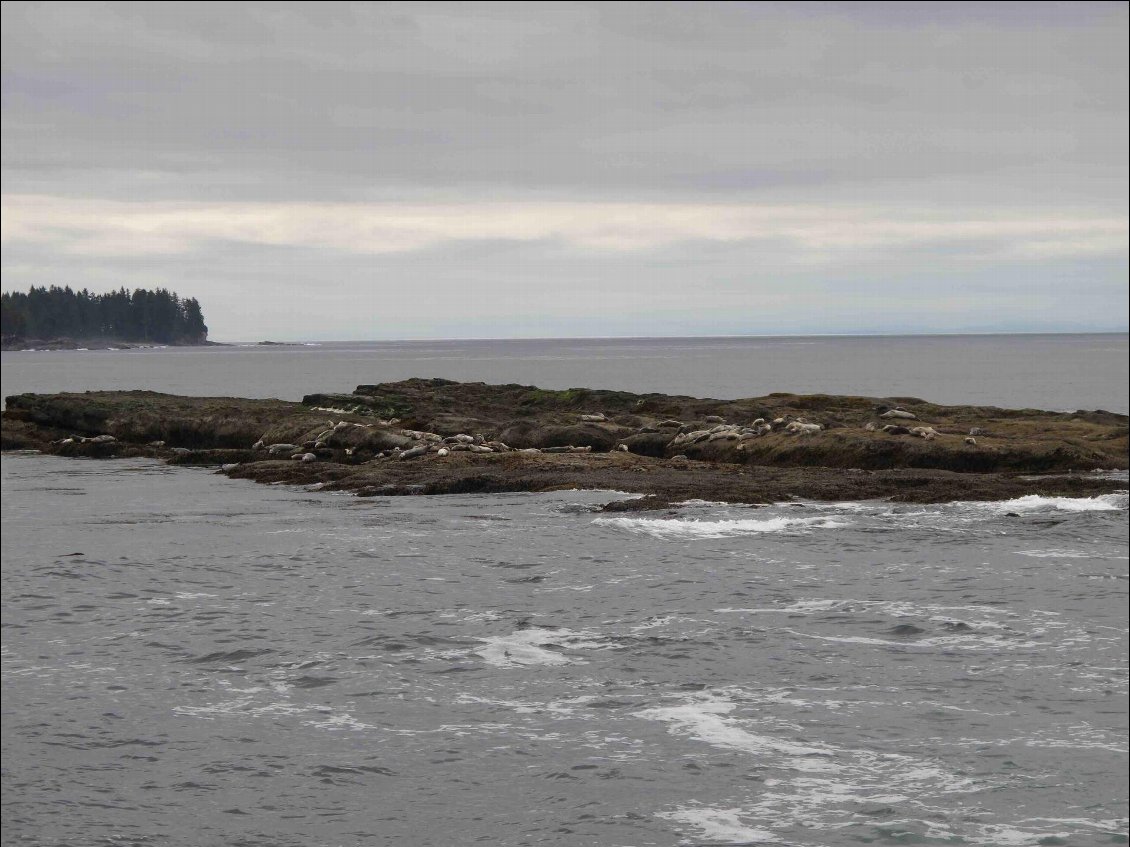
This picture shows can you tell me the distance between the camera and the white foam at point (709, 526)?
28.1m

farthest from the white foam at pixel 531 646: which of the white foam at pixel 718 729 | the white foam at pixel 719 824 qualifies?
the white foam at pixel 719 824

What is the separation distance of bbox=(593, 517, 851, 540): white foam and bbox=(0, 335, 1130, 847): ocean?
0.14 meters

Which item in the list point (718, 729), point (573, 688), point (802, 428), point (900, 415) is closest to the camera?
point (718, 729)

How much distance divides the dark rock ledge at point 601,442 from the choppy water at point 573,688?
782cm

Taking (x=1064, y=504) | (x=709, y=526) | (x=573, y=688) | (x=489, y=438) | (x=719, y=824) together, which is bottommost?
(x=719, y=824)

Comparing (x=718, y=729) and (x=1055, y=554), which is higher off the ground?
(x=1055, y=554)

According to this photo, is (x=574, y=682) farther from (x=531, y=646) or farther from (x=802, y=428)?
(x=802, y=428)

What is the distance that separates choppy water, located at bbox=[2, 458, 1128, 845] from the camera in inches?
460

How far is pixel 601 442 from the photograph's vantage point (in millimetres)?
45812

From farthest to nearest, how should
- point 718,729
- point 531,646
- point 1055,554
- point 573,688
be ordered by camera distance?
point 1055,554
point 531,646
point 573,688
point 718,729

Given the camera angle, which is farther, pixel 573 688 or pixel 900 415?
pixel 900 415

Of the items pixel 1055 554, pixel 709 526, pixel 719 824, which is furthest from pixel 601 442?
pixel 719 824

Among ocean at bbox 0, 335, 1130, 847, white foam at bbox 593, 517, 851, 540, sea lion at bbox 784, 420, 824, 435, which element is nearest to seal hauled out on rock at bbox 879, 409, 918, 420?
sea lion at bbox 784, 420, 824, 435

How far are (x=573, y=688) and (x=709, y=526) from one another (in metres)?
13.8
